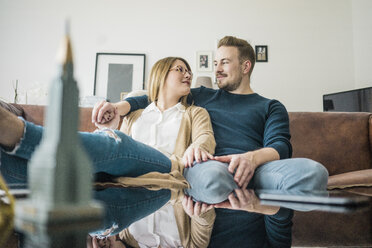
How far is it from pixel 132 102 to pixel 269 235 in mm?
1322

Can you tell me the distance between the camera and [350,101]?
329cm

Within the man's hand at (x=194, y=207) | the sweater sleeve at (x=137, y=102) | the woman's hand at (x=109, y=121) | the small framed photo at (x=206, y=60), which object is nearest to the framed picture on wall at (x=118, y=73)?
the small framed photo at (x=206, y=60)

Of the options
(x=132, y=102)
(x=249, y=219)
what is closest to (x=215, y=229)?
(x=249, y=219)

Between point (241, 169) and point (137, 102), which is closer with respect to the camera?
point (241, 169)

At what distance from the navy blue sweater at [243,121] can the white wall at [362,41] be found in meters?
2.56

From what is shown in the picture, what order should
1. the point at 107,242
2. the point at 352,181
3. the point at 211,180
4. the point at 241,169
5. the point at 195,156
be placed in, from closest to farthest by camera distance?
the point at 107,242
the point at 211,180
the point at 241,169
the point at 195,156
the point at 352,181

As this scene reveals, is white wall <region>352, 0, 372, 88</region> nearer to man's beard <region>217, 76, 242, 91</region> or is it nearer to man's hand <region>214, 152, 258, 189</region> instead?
man's beard <region>217, 76, 242, 91</region>

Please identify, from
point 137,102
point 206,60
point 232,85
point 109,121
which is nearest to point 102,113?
point 109,121

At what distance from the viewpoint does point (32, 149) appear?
75cm

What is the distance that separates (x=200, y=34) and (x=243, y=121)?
251 cm

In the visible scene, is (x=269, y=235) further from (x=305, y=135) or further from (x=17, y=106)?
(x=17, y=106)

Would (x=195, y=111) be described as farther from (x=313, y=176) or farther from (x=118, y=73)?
(x=118, y=73)

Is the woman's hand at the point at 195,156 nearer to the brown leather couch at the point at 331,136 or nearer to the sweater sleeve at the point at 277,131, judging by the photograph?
the sweater sleeve at the point at 277,131

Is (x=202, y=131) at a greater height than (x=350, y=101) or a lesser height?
lesser
